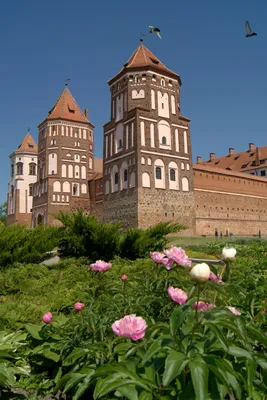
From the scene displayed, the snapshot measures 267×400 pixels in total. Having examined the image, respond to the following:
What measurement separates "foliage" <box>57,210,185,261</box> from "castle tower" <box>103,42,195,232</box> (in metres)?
20.5

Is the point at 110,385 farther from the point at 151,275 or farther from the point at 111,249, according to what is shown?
the point at 111,249

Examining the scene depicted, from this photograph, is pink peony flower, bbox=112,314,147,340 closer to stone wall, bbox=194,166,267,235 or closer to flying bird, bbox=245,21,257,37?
flying bird, bbox=245,21,257,37

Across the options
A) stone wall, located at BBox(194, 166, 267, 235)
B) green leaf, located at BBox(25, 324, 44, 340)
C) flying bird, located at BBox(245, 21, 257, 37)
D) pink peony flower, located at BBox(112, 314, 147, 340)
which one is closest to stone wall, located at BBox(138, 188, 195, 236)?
stone wall, located at BBox(194, 166, 267, 235)

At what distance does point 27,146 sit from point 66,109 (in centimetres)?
1297

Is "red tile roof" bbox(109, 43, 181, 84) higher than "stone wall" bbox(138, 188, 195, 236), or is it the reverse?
"red tile roof" bbox(109, 43, 181, 84)

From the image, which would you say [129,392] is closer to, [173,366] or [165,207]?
[173,366]

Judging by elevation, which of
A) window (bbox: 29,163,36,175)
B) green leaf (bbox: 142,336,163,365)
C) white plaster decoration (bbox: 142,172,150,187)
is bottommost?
green leaf (bbox: 142,336,163,365)

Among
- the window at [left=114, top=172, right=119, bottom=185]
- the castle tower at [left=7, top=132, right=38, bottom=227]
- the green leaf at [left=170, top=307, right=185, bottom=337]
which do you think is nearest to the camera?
the green leaf at [left=170, top=307, right=185, bottom=337]

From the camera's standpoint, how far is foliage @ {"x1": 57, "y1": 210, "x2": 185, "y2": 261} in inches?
254

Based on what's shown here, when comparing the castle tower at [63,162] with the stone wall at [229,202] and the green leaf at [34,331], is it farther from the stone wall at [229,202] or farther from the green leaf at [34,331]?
the green leaf at [34,331]

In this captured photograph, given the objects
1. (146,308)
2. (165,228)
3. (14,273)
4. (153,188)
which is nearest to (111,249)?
(165,228)

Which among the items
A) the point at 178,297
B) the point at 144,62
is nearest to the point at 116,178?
the point at 144,62

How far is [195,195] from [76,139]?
16768 mm

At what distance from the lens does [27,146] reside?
5225cm
